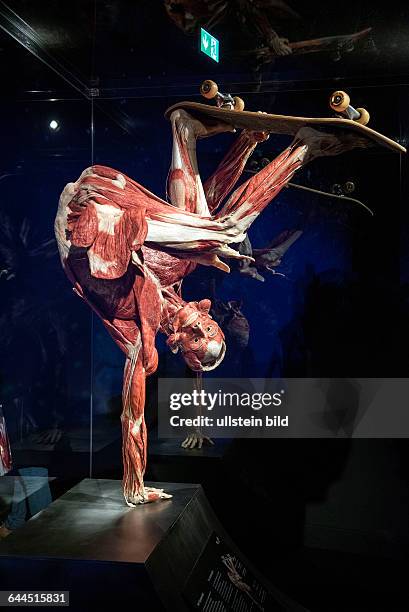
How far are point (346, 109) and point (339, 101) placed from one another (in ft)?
0.31

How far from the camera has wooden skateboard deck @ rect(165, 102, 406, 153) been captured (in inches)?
100

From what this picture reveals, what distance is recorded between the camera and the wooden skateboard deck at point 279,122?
8.34ft

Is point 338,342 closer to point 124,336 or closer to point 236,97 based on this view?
point 124,336

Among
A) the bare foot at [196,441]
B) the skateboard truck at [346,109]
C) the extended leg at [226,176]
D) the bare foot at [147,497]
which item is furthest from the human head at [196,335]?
the skateboard truck at [346,109]

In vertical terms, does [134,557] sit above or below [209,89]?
below

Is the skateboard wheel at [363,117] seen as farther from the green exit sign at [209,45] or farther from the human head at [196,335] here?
the human head at [196,335]

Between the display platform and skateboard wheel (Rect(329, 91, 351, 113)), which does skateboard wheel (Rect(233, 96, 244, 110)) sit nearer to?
skateboard wheel (Rect(329, 91, 351, 113))

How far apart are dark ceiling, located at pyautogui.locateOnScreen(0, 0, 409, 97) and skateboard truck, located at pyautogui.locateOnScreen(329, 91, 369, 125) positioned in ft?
0.96

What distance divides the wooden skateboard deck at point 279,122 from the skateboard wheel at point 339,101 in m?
0.05

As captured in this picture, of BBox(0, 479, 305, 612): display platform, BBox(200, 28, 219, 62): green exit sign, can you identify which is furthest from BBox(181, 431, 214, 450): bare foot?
BBox(200, 28, 219, 62): green exit sign

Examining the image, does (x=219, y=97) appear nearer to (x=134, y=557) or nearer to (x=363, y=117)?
(x=363, y=117)

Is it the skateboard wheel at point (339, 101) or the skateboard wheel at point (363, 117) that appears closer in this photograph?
the skateboard wheel at point (339, 101)

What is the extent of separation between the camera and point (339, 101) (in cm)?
248

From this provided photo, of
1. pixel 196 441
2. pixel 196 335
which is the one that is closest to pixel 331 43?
pixel 196 335
